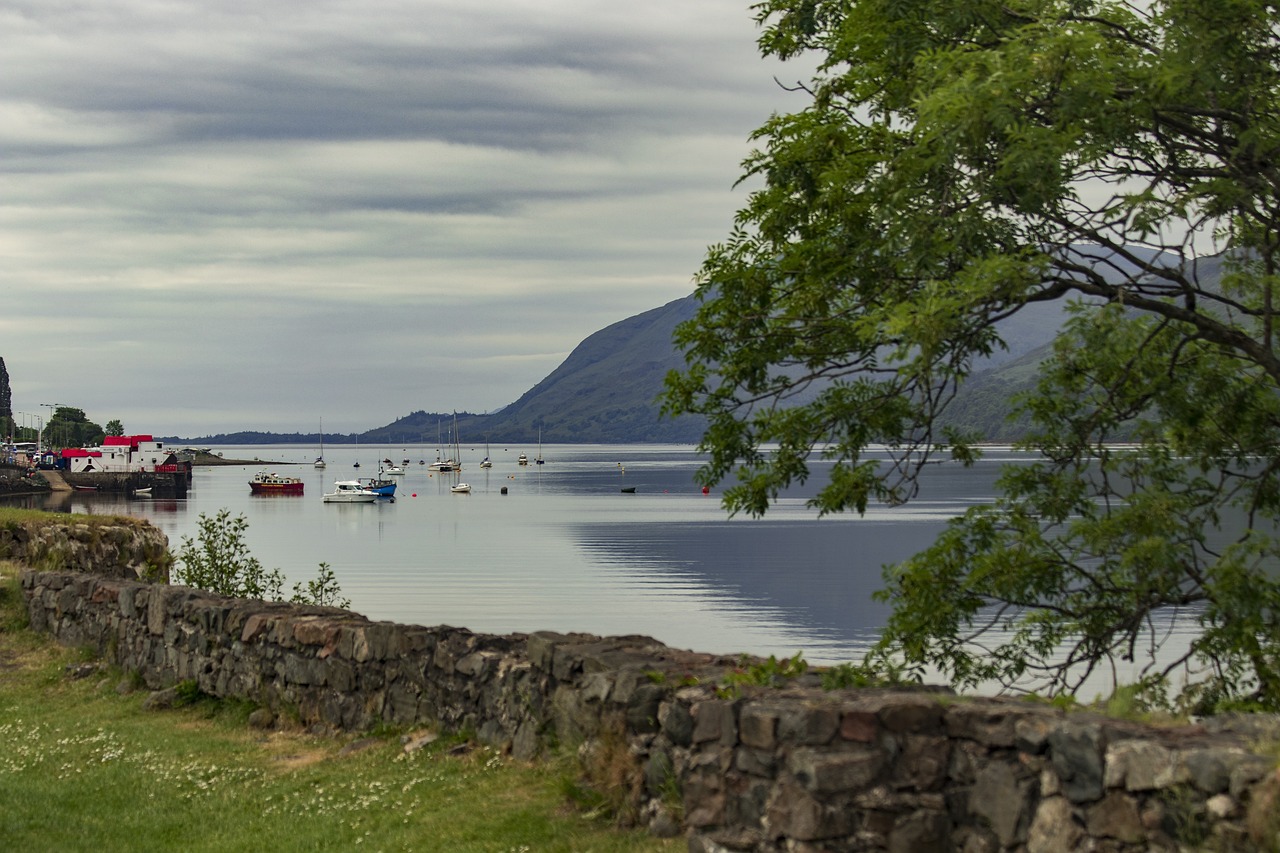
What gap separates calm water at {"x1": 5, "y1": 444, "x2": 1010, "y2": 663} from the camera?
154ft

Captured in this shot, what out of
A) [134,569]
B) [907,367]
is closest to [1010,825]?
[907,367]

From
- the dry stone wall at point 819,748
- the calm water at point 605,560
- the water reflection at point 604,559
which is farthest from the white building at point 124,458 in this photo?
the dry stone wall at point 819,748

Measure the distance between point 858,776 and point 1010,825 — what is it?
Answer: 943mm

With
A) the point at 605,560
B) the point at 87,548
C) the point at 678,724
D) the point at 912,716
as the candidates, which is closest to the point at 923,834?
the point at 912,716

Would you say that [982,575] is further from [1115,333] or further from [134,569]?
[134,569]

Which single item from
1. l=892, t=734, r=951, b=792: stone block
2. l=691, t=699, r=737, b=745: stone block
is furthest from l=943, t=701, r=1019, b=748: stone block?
l=691, t=699, r=737, b=745: stone block

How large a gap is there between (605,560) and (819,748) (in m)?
→ 64.1

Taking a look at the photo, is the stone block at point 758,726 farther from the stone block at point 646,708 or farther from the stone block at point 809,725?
the stone block at point 646,708

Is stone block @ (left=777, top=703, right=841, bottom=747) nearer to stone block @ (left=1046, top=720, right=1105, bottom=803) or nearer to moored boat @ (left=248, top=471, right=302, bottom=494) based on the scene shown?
stone block @ (left=1046, top=720, right=1105, bottom=803)

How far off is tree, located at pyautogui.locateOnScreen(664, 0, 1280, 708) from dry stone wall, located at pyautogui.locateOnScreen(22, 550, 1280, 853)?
2.79 meters

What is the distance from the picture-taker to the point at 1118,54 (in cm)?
1216

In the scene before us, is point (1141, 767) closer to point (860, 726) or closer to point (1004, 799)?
point (1004, 799)

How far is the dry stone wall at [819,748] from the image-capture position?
249 inches

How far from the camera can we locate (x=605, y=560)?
71.6m
